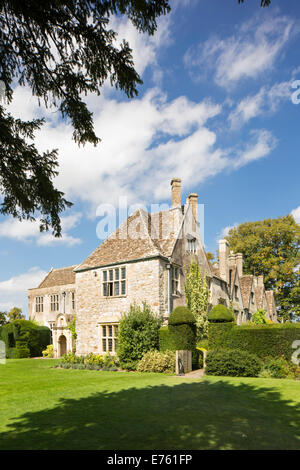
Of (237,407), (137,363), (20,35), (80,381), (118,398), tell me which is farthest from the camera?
(137,363)

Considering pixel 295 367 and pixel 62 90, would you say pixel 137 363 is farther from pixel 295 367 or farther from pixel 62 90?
pixel 62 90

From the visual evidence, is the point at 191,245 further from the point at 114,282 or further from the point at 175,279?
the point at 114,282

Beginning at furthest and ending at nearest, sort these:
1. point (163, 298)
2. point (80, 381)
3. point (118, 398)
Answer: point (163, 298), point (80, 381), point (118, 398)

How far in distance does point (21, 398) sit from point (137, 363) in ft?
28.3

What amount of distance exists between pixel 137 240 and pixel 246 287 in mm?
19811

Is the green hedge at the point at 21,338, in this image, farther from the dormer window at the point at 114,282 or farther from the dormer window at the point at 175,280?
the dormer window at the point at 175,280

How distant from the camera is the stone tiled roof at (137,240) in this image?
21.6m

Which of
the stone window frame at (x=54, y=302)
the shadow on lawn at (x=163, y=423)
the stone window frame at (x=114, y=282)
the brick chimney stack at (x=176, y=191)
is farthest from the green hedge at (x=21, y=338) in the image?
the shadow on lawn at (x=163, y=423)

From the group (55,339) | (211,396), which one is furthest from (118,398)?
(55,339)

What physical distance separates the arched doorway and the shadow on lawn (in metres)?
21.7

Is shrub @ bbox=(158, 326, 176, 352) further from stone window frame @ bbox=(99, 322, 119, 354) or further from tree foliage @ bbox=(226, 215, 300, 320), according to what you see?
tree foliage @ bbox=(226, 215, 300, 320)

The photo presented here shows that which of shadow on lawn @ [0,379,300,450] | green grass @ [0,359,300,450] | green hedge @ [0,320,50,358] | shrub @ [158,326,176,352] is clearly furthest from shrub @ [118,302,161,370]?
green hedge @ [0,320,50,358]

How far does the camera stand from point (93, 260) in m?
24.1

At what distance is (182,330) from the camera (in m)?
17.3
